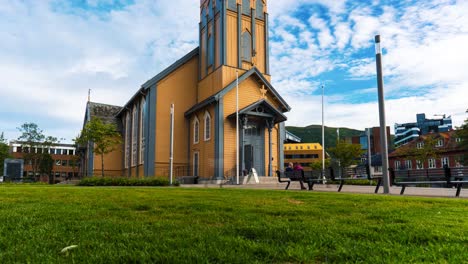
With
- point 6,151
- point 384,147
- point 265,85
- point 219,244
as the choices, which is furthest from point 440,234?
point 6,151

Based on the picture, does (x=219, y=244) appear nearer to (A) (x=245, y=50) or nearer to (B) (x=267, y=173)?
(B) (x=267, y=173)

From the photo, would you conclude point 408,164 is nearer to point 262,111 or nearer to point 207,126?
point 262,111

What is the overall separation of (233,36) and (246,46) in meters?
1.75

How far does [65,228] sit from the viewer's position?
444 cm

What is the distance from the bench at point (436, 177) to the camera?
1128 centimetres

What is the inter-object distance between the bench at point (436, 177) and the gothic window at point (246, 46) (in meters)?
21.3

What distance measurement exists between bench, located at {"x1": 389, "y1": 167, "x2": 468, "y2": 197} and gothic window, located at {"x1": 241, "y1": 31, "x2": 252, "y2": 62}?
21.3 m

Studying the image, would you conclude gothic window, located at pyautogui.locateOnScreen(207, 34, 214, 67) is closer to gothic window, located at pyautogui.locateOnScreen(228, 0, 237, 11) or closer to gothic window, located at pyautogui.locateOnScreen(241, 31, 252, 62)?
gothic window, located at pyautogui.locateOnScreen(241, 31, 252, 62)

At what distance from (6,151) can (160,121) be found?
133 ft

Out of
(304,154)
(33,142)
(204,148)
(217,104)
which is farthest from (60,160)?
(217,104)

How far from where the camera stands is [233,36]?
32.3 m

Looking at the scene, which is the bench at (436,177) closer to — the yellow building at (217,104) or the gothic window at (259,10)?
the yellow building at (217,104)

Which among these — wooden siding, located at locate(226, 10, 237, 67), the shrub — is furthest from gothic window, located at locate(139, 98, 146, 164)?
the shrub

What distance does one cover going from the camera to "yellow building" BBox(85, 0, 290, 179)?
96.0ft
